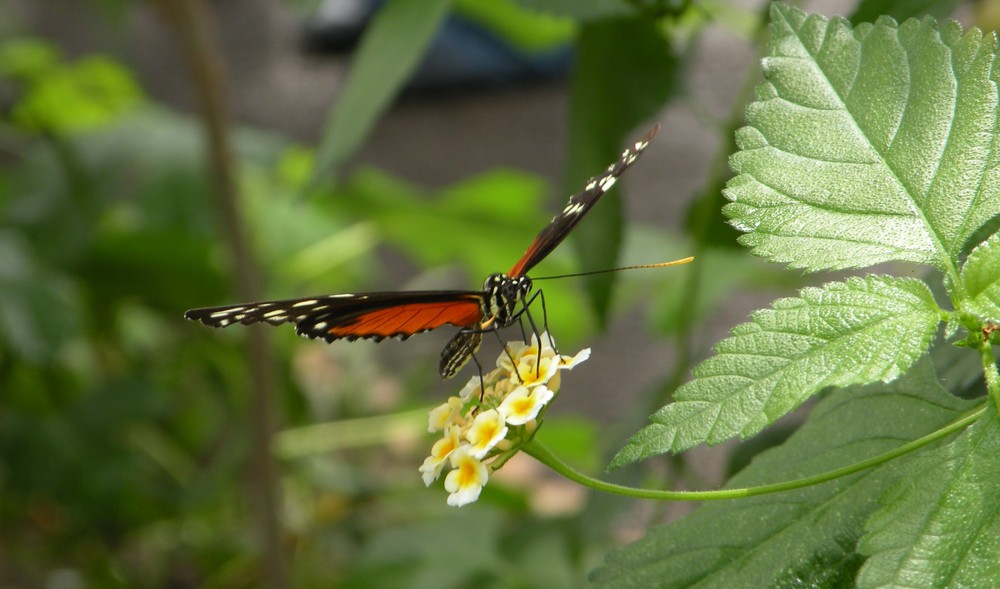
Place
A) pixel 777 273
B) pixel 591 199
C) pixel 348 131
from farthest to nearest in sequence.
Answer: pixel 777 273, pixel 348 131, pixel 591 199

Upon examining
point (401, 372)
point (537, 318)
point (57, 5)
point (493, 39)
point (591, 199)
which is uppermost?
point (57, 5)

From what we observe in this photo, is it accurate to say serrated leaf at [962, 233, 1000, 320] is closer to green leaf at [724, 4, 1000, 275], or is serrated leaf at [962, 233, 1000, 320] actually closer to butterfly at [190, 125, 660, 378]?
green leaf at [724, 4, 1000, 275]

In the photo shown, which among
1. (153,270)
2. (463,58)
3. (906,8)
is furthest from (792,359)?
(463,58)

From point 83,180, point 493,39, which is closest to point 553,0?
point 83,180

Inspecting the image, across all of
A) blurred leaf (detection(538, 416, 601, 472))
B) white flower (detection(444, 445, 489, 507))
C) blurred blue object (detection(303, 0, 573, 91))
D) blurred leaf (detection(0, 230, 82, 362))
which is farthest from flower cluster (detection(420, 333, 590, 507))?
blurred blue object (detection(303, 0, 573, 91))

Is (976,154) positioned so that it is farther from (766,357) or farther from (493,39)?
(493,39)

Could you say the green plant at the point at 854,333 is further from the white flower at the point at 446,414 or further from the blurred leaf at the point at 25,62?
the blurred leaf at the point at 25,62
